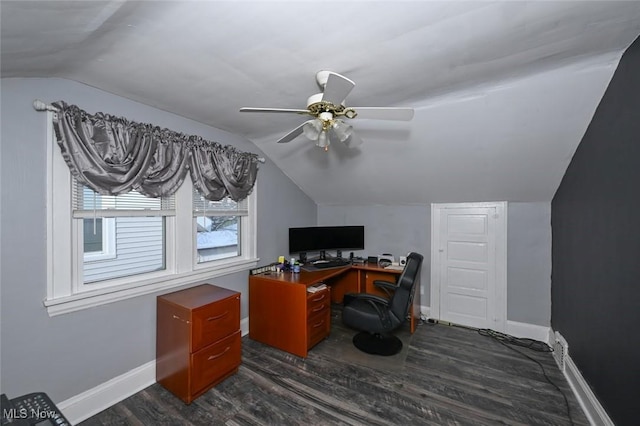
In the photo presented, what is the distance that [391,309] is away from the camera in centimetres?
250

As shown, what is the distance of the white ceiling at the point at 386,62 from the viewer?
45.0 inches

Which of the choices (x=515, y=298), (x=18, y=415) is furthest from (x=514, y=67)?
(x=18, y=415)

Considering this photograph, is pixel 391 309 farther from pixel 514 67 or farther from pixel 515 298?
pixel 514 67

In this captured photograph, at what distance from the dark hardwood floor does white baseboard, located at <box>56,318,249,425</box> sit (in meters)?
0.05

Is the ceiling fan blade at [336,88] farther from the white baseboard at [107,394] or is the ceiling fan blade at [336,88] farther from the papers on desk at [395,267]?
the white baseboard at [107,394]

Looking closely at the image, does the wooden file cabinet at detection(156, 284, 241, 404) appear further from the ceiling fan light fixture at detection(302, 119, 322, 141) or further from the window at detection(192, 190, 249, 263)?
the ceiling fan light fixture at detection(302, 119, 322, 141)

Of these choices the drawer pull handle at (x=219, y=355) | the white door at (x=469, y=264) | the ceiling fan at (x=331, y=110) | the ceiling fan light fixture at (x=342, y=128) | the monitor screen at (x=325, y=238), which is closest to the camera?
the ceiling fan at (x=331, y=110)

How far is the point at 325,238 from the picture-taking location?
12.5 feet

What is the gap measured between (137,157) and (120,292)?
104 cm

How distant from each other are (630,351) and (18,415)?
108 inches

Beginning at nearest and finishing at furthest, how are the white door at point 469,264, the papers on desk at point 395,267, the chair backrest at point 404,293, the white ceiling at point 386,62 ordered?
the white ceiling at point 386,62
the chair backrest at point 404,293
the white door at point 469,264
the papers on desk at point 395,267

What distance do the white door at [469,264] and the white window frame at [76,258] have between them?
9.33 feet

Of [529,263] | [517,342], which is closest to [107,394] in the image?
[517,342]

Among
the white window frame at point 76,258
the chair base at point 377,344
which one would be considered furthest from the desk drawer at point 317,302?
the white window frame at point 76,258
